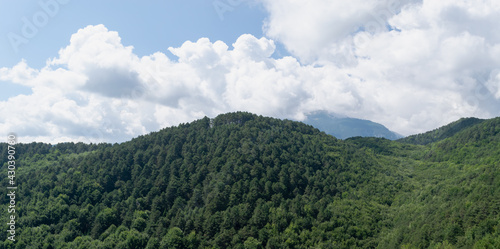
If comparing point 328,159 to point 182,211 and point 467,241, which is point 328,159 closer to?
point 182,211

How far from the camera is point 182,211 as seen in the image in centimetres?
11781

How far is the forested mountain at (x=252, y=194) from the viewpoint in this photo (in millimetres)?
90125

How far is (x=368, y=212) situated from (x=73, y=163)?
154 m

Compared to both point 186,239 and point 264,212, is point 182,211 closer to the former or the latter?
point 186,239

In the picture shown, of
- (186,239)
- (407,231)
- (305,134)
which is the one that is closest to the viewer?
(407,231)

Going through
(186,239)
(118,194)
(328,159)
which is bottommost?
(186,239)

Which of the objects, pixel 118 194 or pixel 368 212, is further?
pixel 118 194

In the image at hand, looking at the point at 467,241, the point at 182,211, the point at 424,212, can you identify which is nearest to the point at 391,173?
the point at 424,212

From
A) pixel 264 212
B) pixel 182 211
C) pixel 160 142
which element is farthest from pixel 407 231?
pixel 160 142

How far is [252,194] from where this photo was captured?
388ft

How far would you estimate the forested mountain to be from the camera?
90.1 m

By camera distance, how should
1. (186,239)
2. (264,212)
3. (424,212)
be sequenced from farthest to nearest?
1. (264,212)
2. (186,239)
3. (424,212)

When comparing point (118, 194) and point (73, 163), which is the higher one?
point (73, 163)

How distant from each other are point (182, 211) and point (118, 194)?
3722 cm
